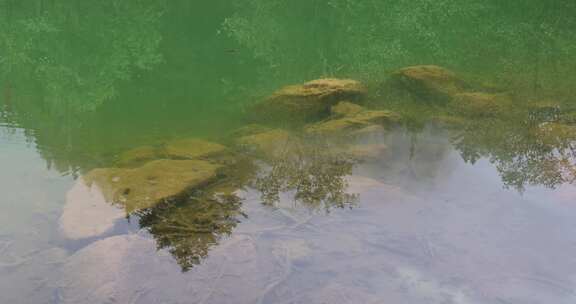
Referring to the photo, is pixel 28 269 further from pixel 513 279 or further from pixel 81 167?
pixel 513 279

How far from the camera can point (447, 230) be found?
1286 cm

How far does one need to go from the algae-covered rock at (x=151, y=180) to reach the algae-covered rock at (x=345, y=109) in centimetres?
634

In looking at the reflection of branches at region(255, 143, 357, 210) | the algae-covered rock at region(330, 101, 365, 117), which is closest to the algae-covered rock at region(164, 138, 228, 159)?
the reflection of branches at region(255, 143, 357, 210)

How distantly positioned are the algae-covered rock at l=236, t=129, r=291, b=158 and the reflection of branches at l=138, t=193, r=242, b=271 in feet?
10.4

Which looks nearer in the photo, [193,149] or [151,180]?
[151,180]

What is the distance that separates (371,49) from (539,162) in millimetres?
16643

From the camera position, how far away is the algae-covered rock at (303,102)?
21.3 m

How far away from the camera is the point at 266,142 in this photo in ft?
58.8

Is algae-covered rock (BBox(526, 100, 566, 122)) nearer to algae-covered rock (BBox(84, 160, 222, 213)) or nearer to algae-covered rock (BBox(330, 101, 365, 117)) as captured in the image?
algae-covered rock (BBox(330, 101, 365, 117))

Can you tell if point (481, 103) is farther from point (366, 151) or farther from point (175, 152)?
point (175, 152)

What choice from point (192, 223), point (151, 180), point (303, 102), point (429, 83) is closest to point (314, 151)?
point (303, 102)

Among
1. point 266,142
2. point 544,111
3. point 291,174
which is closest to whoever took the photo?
point 291,174

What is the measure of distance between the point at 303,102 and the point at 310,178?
6.37m

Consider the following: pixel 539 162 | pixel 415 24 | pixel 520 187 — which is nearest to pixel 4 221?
pixel 520 187
